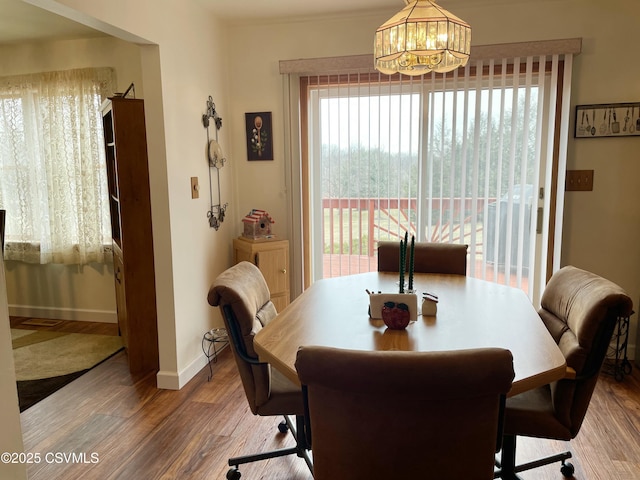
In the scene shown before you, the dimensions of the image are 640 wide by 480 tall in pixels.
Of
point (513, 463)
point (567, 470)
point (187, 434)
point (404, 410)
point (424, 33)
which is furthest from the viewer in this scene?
point (187, 434)

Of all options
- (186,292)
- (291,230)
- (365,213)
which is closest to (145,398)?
(186,292)

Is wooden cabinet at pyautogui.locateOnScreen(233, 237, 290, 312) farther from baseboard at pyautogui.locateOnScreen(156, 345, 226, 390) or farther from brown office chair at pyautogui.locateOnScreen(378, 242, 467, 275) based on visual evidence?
brown office chair at pyautogui.locateOnScreen(378, 242, 467, 275)

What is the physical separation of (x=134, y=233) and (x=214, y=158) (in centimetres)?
75

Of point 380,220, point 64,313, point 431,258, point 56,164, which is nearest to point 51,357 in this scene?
point 64,313

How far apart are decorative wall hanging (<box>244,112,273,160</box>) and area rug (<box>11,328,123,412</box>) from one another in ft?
6.08

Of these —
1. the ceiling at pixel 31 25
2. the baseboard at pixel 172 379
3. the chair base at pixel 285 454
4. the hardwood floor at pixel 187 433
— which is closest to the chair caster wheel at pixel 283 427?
the hardwood floor at pixel 187 433

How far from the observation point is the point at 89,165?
372cm

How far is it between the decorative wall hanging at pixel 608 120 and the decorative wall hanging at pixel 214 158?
2.45 meters

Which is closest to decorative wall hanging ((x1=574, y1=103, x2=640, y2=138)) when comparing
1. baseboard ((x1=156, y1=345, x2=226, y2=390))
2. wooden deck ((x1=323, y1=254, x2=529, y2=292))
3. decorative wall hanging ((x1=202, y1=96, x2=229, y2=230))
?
wooden deck ((x1=323, y1=254, x2=529, y2=292))

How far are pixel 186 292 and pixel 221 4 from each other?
1.95m

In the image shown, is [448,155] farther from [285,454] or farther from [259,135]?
[285,454]

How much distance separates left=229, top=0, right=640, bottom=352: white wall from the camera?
114 inches

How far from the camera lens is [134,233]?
2.87 meters

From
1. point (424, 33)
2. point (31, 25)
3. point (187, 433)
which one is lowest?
point (187, 433)
